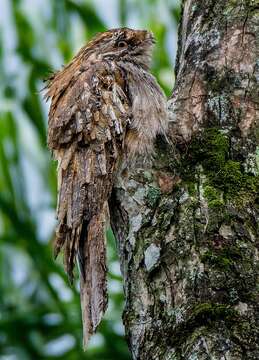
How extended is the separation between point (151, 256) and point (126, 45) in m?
1.38

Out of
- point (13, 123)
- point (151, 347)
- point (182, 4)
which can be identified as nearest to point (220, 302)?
point (151, 347)

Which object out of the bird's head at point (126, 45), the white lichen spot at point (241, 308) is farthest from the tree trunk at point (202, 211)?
the bird's head at point (126, 45)

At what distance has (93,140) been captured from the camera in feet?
10.8

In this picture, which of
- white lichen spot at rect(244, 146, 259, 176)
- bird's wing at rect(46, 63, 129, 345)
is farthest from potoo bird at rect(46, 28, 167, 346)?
white lichen spot at rect(244, 146, 259, 176)

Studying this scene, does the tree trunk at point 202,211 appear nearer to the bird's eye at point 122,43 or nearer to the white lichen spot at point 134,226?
the white lichen spot at point 134,226

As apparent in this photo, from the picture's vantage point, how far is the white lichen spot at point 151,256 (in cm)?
281

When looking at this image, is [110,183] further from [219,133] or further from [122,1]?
[122,1]

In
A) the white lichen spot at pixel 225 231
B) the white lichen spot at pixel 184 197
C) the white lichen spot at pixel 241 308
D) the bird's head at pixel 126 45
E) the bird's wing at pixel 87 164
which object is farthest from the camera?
the bird's head at pixel 126 45

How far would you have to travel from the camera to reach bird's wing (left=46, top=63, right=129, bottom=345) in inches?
122

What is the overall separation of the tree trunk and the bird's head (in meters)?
0.34

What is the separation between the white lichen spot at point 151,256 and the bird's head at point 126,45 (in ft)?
4.04

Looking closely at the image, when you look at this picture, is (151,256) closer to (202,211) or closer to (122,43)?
(202,211)

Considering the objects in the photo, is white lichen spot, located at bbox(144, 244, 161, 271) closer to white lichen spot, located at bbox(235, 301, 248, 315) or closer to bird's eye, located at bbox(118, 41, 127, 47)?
white lichen spot, located at bbox(235, 301, 248, 315)

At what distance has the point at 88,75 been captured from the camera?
11.7 feet
